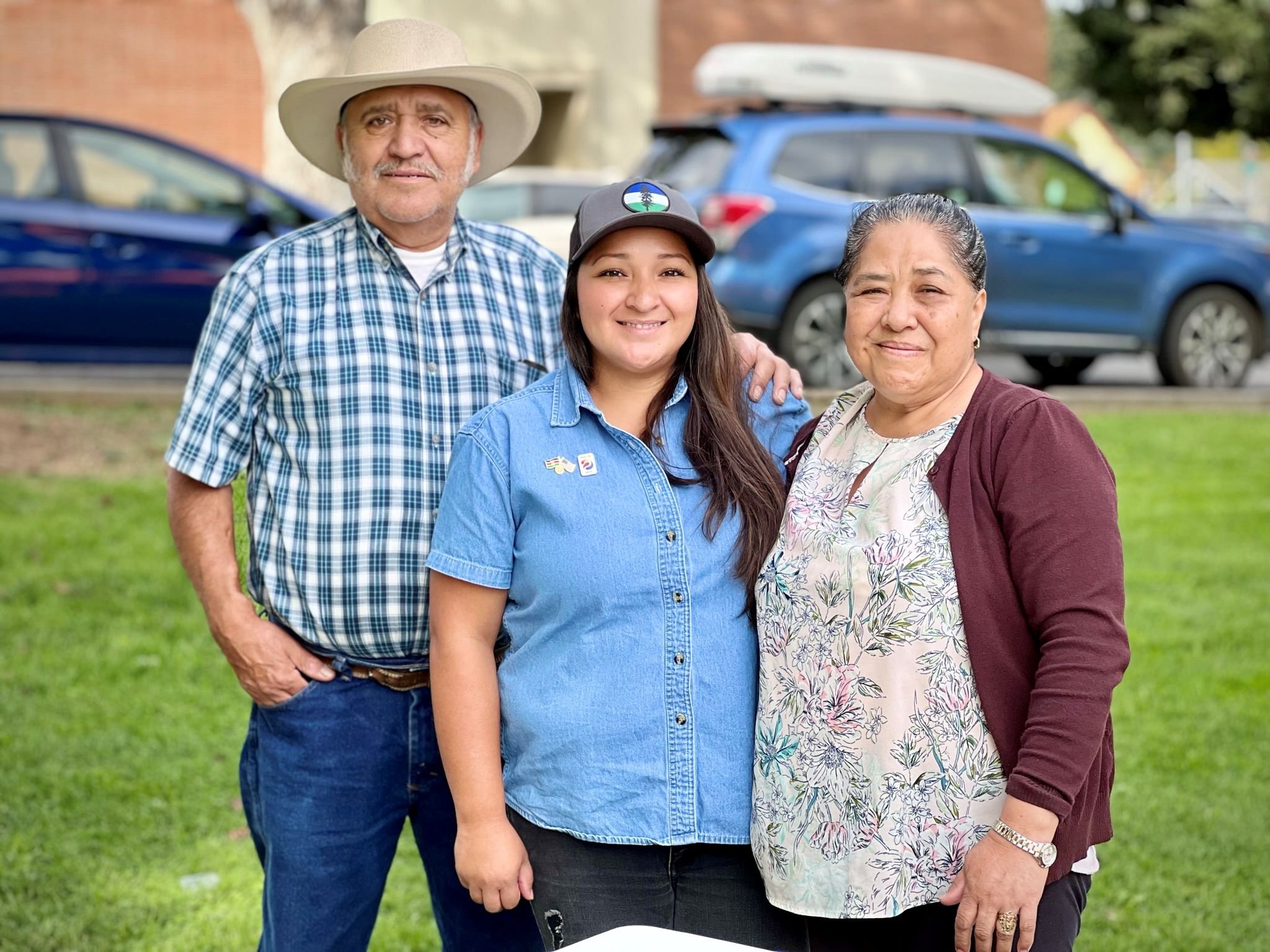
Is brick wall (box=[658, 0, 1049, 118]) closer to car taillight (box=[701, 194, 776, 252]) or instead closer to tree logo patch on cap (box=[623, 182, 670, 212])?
car taillight (box=[701, 194, 776, 252])

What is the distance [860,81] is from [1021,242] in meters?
2.11

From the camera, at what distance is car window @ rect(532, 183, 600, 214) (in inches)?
453

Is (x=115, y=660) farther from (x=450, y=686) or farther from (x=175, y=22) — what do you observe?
(x=175, y=22)

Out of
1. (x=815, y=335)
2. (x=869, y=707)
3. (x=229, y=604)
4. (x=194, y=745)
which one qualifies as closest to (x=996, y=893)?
(x=869, y=707)

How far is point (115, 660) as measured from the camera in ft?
17.5

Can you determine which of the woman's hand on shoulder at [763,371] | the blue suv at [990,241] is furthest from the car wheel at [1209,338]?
the woman's hand on shoulder at [763,371]

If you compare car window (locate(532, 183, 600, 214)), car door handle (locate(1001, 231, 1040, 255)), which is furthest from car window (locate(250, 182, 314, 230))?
car door handle (locate(1001, 231, 1040, 255))

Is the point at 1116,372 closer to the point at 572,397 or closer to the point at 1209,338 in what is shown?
the point at 1209,338

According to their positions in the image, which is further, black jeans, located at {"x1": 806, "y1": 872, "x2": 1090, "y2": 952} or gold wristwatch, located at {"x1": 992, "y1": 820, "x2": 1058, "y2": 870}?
black jeans, located at {"x1": 806, "y1": 872, "x2": 1090, "y2": 952}

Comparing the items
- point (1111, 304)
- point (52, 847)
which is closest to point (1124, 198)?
point (1111, 304)

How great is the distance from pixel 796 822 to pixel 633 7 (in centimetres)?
1833

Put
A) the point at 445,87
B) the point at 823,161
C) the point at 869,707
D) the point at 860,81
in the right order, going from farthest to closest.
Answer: the point at 860,81
the point at 823,161
the point at 445,87
the point at 869,707

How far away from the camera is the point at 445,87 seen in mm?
2832

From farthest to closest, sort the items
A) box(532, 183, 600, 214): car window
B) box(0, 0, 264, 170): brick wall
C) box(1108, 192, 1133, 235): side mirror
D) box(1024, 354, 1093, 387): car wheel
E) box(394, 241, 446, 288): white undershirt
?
1. box(0, 0, 264, 170): brick wall
2. box(532, 183, 600, 214): car window
3. box(1024, 354, 1093, 387): car wheel
4. box(1108, 192, 1133, 235): side mirror
5. box(394, 241, 446, 288): white undershirt
